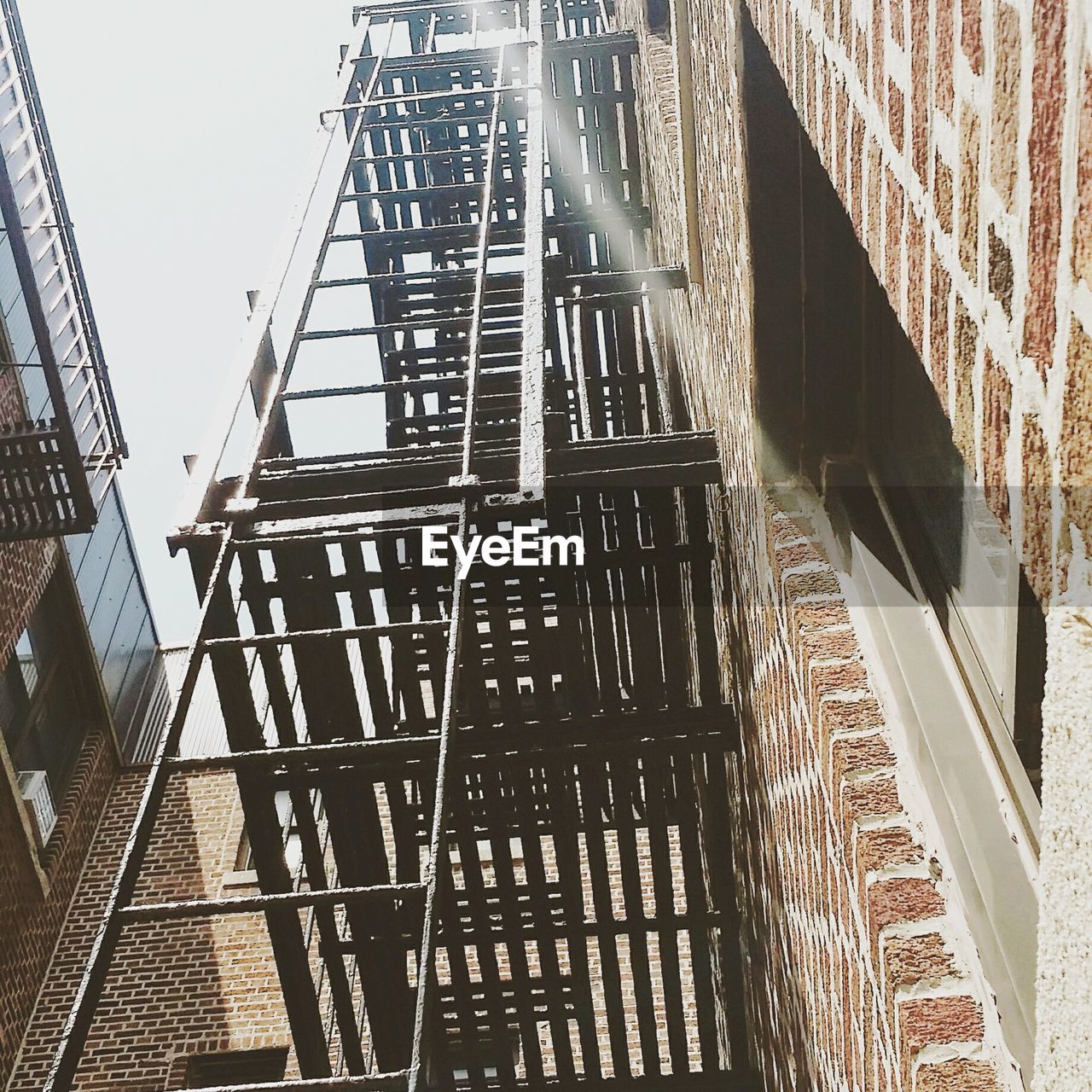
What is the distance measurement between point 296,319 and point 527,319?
1102mm

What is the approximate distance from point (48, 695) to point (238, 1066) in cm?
465

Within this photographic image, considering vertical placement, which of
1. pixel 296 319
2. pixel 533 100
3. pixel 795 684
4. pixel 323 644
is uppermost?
pixel 533 100

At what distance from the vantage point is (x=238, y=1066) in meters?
9.80

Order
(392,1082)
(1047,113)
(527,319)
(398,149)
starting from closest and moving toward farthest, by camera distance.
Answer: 1. (1047,113)
2. (392,1082)
3. (527,319)
4. (398,149)

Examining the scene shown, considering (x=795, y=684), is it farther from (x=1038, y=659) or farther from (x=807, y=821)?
(x=1038, y=659)

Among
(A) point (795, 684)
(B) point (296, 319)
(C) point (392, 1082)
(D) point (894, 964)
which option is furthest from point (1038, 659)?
(B) point (296, 319)

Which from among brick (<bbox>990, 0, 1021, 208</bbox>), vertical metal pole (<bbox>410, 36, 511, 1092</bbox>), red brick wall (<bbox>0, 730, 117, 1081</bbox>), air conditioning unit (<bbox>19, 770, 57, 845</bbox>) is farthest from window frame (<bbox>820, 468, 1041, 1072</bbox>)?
air conditioning unit (<bbox>19, 770, 57, 845</bbox>)

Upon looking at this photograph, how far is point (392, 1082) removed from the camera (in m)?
2.15

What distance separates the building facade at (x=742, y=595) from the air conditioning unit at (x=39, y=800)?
19.9 feet

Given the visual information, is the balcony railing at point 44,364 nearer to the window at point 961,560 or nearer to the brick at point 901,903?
the window at point 961,560

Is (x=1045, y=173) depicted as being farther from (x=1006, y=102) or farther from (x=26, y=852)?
(x=26, y=852)

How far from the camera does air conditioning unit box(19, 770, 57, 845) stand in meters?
10.7

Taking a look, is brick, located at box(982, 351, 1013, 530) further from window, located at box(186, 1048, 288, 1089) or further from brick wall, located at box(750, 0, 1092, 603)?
window, located at box(186, 1048, 288, 1089)

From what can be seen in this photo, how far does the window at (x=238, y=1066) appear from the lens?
9.72m
